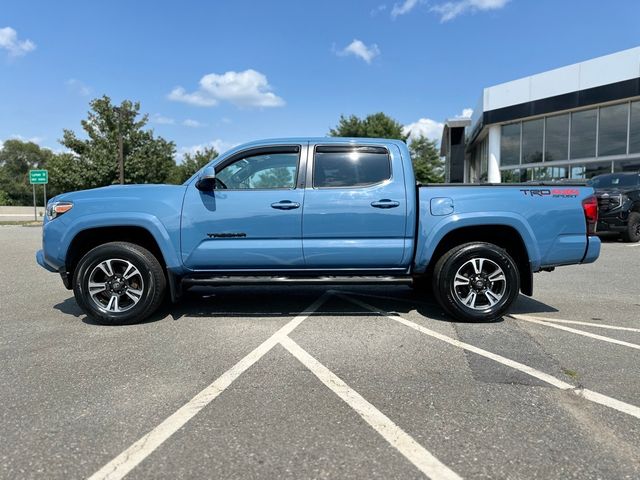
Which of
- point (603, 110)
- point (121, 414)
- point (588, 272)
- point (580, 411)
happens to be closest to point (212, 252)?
point (121, 414)

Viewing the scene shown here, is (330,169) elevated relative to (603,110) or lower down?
lower down

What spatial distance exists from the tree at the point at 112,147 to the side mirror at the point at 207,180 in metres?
29.9

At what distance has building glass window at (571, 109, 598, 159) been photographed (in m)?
19.3

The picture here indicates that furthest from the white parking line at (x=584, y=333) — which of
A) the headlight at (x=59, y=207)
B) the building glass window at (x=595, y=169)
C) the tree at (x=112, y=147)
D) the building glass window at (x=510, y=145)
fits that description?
the tree at (x=112, y=147)

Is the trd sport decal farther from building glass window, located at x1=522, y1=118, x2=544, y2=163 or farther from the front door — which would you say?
building glass window, located at x1=522, y1=118, x2=544, y2=163

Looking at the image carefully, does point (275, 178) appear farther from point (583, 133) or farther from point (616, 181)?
point (583, 133)

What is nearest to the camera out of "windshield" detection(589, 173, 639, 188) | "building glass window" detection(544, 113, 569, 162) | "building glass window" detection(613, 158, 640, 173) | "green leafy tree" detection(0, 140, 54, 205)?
"windshield" detection(589, 173, 639, 188)

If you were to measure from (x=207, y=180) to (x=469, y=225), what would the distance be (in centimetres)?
275

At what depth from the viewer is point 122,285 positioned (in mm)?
5223

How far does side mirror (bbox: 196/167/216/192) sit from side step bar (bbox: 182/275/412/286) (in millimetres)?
966

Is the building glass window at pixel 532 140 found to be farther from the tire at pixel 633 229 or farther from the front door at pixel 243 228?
the front door at pixel 243 228

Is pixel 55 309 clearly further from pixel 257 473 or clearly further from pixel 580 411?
pixel 580 411

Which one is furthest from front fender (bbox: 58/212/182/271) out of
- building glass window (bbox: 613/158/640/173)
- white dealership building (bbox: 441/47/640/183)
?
white dealership building (bbox: 441/47/640/183)

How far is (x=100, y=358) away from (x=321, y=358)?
1.90 meters
